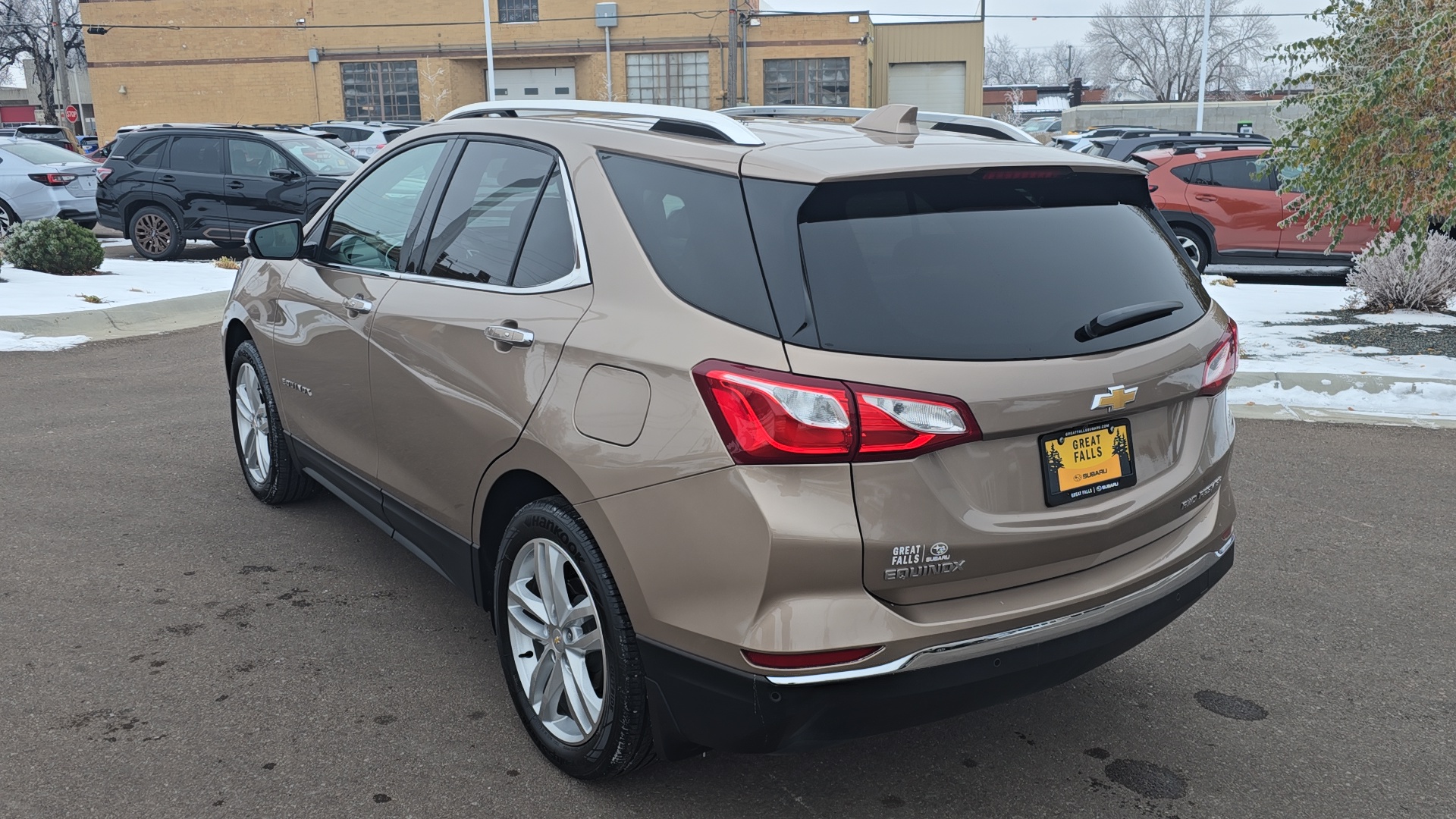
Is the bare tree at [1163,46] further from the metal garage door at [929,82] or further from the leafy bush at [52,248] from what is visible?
the leafy bush at [52,248]

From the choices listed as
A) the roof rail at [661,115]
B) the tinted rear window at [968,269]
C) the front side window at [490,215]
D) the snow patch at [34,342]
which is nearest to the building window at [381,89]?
the snow patch at [34,342]

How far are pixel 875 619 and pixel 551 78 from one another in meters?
50.5

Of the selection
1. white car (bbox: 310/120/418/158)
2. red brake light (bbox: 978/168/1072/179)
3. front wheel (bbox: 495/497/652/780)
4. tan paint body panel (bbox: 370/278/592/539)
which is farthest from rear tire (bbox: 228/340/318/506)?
white car (bbox: 310/120/418/158)

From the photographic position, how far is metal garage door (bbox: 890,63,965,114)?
5416 centimetres

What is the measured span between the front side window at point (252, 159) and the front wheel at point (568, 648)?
13.6 m

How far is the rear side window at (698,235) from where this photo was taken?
2.59 m

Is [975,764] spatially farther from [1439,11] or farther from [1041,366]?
[1439,11]

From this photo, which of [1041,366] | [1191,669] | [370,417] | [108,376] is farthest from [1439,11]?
[108,376]

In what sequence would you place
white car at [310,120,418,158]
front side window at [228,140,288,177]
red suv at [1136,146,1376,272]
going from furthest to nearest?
1. white car at [310,120,418,158]
2. front side window at [228,140,288,177]
3. red suv at [1136,146,1376,272]

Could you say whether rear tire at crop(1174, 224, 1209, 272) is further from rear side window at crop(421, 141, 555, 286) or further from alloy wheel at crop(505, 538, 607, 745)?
alloy wheel at crop(505, 538, 607, 745)

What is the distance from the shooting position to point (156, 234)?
15414 mm

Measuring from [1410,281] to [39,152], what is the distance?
17.5m

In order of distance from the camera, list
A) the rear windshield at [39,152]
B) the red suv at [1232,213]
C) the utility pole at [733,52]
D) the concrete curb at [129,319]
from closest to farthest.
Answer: the concrete curb at [129,319], the red suv at [1232,213], the rear windshield at [39,152], the utility pole at [733,52]

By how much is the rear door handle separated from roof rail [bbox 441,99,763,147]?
69 cm
